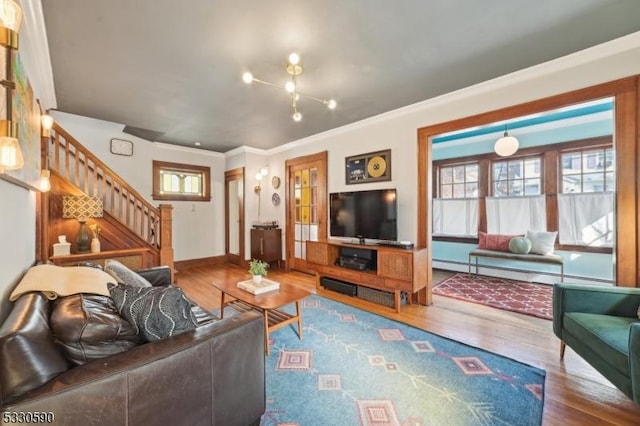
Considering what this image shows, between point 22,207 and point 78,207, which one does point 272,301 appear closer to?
point 22,207

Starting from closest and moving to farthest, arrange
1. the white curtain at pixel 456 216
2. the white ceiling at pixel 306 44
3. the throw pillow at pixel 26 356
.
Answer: the throw pillow at pixel 26 356
the white ceiling at pixel 306 44
the white curtain at pixel 456 216

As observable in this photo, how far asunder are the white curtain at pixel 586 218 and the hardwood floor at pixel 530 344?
6.61 feet

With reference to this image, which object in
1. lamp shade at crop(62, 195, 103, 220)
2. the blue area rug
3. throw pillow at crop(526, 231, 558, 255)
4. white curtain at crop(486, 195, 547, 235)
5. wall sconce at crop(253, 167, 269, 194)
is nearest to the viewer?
the blue area rug

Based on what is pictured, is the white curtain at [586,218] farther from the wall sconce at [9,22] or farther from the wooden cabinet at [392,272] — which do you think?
the wall sconce at [9,22]

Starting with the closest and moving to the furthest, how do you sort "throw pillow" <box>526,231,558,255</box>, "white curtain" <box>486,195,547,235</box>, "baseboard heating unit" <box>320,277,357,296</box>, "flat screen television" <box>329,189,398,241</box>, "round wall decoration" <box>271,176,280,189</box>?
1. "flat screen television" <box>329,189,398,241</box>
2. "baseboard heating unit" <box>320,277,357,296</box>
3. "throw pillow" <box>526,231,558,255</box>
4. "white curtain" <box>486,195,547,235</box>
5. "round wall decoration" <box>271,176,280,189</box>

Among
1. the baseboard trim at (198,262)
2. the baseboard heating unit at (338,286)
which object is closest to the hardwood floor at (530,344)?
the baseboard heating unit at (338,286)

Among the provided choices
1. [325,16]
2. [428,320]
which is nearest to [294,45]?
[325,16]

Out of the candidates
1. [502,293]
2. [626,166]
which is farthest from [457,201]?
[626,166]

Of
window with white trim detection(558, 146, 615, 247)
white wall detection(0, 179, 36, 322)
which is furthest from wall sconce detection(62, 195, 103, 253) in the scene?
window with white trim detection(558, 146, 615, 247)

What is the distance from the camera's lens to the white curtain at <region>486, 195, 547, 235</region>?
420 cm

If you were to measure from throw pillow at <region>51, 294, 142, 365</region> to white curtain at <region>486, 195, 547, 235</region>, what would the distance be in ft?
17.2

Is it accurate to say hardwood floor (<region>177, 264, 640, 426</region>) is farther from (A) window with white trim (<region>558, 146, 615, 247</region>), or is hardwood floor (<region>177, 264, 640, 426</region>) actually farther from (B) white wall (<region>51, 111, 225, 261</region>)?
(A) window with white trim (<region>558, 146, 615, 247</region>)

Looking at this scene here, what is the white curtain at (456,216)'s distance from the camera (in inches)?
192

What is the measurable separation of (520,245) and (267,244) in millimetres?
4320
